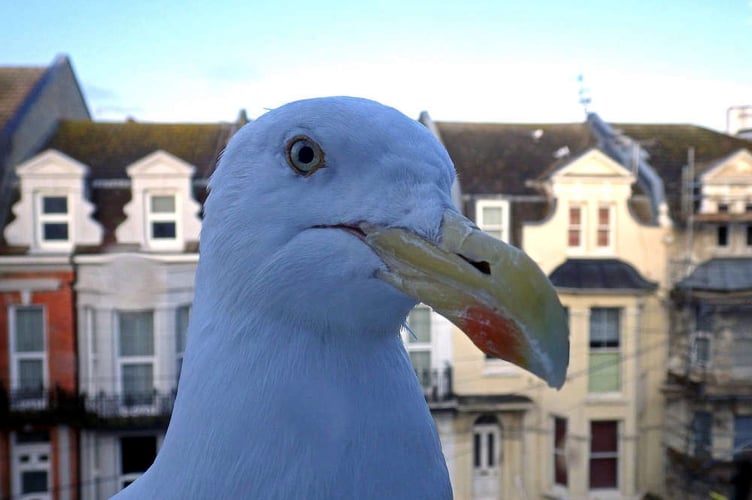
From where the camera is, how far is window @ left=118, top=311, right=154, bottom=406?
2.51m

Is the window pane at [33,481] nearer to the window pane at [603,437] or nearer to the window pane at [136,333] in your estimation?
the window pane at [136,333]

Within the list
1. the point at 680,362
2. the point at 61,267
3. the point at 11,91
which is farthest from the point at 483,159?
the point at 11,91

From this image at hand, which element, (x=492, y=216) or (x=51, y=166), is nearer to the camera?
(x=51, y=166)

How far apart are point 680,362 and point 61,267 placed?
9.12 feet

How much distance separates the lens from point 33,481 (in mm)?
2676

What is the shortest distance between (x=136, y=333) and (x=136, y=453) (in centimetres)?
59

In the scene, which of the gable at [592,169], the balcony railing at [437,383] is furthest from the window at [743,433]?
the balcony railing at [437,383]

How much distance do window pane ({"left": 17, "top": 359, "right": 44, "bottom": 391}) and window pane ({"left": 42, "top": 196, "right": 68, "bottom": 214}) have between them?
648 mm

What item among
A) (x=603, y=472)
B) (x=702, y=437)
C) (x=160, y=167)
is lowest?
(x=603, y=472)

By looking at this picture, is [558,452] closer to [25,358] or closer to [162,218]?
[162,218]

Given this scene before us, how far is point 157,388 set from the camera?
2.53 m

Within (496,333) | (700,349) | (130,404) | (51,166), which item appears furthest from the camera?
(700,349)

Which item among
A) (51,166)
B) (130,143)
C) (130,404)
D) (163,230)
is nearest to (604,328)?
(163,230)

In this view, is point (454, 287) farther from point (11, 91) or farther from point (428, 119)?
point (11, 91)
